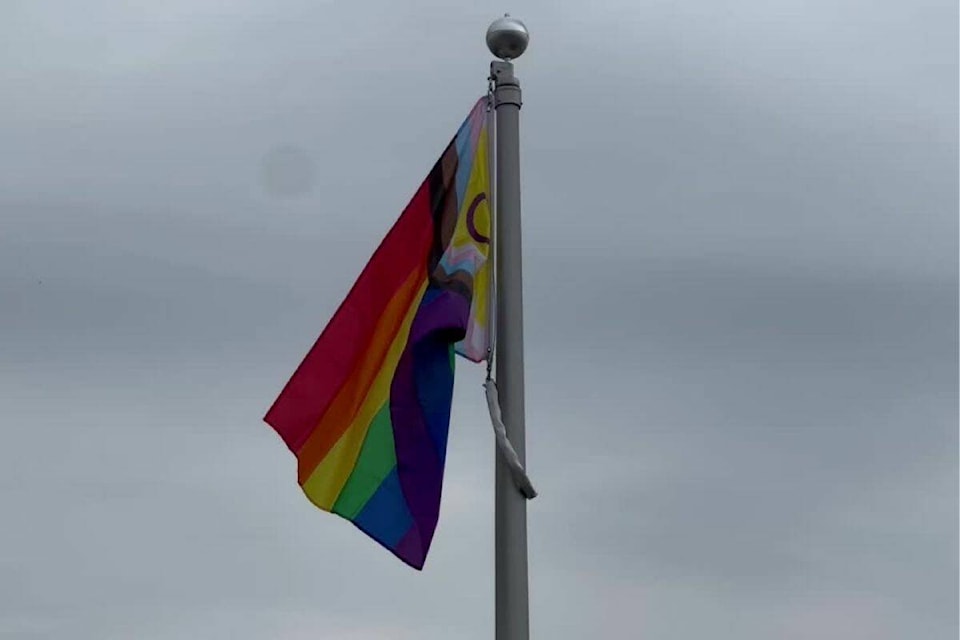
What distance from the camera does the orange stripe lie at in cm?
1048

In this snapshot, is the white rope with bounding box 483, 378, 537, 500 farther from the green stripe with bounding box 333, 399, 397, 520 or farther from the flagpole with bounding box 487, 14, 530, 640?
the green stripe with bounding box 333, 399, 397, 520

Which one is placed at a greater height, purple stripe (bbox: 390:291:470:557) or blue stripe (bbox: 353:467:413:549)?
purple stripe (bbox: 390:291:470:557)

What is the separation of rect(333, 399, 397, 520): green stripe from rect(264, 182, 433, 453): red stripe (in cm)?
51

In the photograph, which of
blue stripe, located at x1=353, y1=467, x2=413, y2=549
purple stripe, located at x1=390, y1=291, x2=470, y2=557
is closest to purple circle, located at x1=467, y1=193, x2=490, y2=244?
purple stripe, located at x1=390, y1=291, x2=470, y2=557

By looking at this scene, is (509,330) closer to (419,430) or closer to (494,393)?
(494,393)

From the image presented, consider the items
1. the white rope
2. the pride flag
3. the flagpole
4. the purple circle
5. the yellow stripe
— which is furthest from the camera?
the purple circle

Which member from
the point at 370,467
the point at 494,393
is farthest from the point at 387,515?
the point at 494,393

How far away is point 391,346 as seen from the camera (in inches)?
418

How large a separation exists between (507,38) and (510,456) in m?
3.50

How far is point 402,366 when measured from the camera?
10.4 meters

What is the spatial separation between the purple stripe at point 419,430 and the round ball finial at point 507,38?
6.81ft

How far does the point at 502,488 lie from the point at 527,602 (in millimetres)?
843

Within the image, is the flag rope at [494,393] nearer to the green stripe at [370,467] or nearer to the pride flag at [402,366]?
the pride flag at [402,366]

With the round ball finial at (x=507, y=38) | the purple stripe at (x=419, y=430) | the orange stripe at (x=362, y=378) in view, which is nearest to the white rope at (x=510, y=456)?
the purple stripe at (x=419, y=430)
